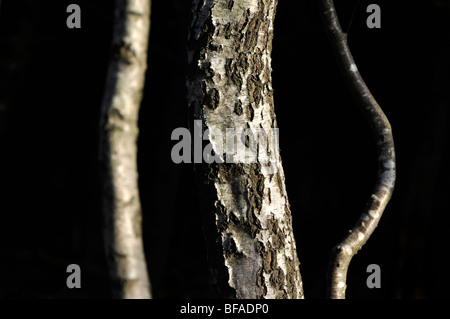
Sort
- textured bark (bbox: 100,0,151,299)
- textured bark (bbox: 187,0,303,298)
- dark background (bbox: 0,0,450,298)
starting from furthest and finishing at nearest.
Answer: dark background (bbox: 0,0,450,298) → textured bark (bbox: 187,0,303,298) → textured bark (bbox: 100,0,151,299)

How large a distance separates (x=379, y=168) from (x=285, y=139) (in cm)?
236

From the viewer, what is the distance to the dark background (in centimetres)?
360

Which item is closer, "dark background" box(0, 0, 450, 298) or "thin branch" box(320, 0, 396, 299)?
"thin branch" box(320, 0, 396, 299)

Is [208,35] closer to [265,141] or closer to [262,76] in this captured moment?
[262,76]

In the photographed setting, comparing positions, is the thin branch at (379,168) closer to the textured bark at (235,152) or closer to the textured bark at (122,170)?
the textured bark at (235,152)

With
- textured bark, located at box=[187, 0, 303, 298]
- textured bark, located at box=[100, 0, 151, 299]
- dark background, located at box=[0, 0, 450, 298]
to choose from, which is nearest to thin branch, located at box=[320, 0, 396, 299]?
textured bark, located at box=[187, 0, 303, 298]

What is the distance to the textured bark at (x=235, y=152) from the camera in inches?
56.4

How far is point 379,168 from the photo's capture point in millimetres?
1699

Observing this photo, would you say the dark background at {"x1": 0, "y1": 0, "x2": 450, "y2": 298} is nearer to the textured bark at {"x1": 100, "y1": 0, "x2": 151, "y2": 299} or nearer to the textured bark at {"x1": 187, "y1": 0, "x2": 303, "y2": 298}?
the textured bark at {"x1": 187, "y1": 0, "x2": 303, "y2": 298}

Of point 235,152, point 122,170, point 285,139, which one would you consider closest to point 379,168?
point 235,152

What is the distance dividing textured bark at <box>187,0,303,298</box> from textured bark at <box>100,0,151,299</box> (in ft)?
0.72

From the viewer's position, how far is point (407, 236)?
3.60m

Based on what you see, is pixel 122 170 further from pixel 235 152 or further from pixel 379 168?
pixel 379 168

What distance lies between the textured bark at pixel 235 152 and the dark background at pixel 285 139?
182 centimetres
